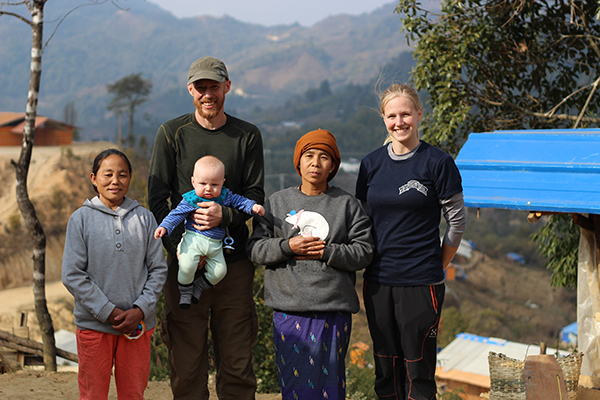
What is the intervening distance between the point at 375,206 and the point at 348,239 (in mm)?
228

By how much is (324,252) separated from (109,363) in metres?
1.25

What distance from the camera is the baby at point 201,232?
265 centimetres

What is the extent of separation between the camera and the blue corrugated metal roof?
357 cm

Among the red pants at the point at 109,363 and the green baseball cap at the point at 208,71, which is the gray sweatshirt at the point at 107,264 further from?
the green baseball cap at the point at 208,71

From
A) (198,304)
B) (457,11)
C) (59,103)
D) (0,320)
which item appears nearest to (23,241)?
(0,320)

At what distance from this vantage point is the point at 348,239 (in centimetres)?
267

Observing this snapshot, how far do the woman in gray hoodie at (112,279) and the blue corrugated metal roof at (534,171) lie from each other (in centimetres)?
235

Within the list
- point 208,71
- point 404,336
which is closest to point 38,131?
point 208,71

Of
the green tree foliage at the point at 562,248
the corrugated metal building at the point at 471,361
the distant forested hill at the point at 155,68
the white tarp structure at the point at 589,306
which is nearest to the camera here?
the white tarp structure at the point at 589,306

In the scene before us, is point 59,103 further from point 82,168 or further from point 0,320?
point 0,320

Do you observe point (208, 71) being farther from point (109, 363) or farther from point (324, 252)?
point (109, 363)

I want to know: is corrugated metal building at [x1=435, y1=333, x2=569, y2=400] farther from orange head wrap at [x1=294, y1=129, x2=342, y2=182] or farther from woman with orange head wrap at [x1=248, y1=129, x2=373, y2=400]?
orange head wrap at [x1=294, y1=129, x2=342, y2=182]

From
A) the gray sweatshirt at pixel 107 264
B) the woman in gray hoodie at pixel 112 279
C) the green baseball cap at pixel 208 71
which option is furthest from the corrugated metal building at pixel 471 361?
the green baseball cap at pixel 208 71

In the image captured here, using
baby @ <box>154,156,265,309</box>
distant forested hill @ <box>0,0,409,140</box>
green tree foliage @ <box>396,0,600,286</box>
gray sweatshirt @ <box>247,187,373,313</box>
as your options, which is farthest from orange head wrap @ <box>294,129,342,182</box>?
distant forested hill @ <box>0,0,409,140</box>
